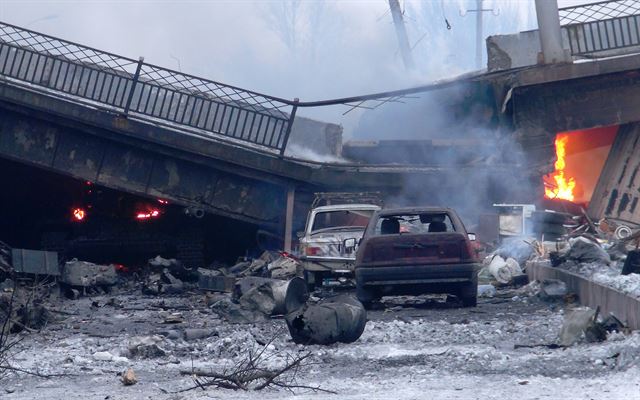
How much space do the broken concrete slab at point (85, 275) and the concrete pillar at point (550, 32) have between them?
34.3ft

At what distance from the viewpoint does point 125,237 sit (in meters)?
22.0

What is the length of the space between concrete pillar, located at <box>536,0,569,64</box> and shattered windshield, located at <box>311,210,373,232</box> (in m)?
6.06

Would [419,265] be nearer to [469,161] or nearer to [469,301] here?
[469,301]

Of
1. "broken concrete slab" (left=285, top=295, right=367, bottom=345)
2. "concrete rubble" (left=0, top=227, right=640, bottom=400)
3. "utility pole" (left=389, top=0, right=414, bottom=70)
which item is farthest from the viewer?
"utility pole" (left=389, top=0, right=414, bottom=70)

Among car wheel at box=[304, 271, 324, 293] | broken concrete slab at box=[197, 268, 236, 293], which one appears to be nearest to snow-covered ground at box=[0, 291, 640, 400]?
car wheel at box=[304, 271, 324, 293]

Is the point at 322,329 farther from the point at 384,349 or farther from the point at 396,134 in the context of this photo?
the point at 396,134

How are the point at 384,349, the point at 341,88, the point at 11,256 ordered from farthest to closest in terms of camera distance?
the point at 341,88 → the point at 11,256 → the point at 384,349

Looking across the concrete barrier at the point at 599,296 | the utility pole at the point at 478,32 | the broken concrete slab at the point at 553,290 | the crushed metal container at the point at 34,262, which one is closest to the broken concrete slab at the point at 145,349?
the concrete barrier at the point at 599,296

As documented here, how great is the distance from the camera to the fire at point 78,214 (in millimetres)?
22147

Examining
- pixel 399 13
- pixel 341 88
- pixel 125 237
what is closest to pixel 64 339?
pixel 125 237

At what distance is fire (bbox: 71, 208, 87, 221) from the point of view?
22.1 meters

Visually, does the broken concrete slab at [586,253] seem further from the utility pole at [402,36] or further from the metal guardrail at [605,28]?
the utility pole at [402,36]

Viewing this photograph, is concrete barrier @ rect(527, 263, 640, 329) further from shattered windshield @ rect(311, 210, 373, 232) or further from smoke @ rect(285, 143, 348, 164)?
A: smoke @ rect(285, 143, 348, 164)

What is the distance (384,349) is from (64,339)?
12.5ft
